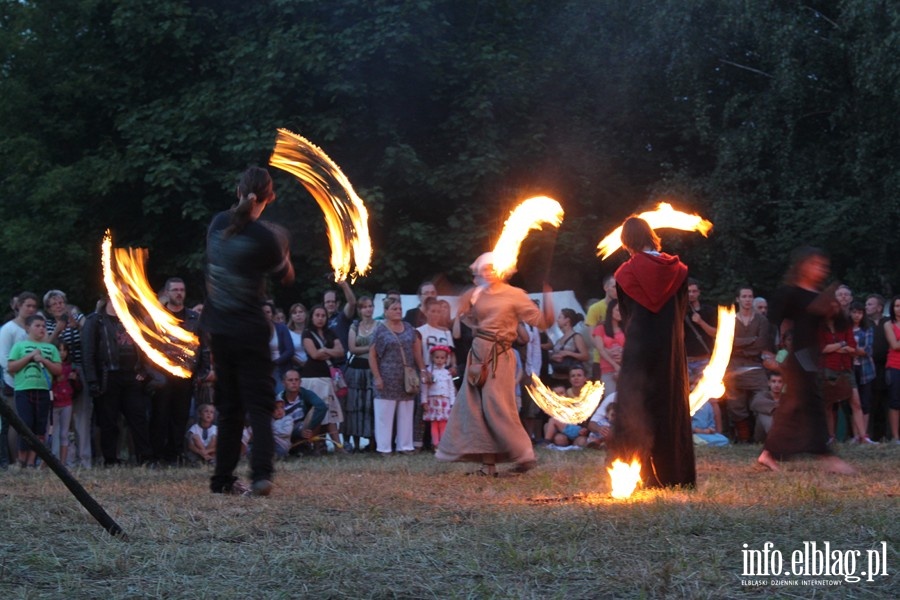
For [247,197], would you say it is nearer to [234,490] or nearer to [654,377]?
[234,490]

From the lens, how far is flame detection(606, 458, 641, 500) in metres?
8.52

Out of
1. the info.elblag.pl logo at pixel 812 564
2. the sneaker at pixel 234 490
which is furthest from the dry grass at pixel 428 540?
the sneaker at pixel 234 490

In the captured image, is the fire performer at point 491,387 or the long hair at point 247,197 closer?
the long hair at point 247,197

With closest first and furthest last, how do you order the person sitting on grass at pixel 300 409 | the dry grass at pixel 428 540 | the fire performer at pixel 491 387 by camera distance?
1. the dry grass at pixel 428 540
2. the fire performer at pixel 491 387
3. the person sitting on grass at pixel 300 409

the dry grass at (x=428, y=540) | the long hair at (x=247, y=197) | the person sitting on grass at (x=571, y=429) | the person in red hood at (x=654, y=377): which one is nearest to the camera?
the dry grass at (x=428, y=540)

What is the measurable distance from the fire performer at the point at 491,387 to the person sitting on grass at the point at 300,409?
347 centimetres

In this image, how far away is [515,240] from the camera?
10.7m

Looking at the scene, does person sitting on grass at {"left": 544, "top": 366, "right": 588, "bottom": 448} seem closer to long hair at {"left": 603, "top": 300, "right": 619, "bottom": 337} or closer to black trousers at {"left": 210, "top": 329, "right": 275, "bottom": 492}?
long hair at {"left": 603, "top": 300, "right": 619, "bottom": 337}

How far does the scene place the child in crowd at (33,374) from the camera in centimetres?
1217

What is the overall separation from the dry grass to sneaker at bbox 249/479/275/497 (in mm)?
129

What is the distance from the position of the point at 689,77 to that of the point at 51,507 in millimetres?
17304

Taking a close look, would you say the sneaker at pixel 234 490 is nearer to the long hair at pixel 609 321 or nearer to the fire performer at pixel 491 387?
the fire performer at pixel 491 387

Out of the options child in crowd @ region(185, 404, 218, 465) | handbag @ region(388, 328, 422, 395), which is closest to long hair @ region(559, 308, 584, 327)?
handbag @ region(388, 328, 422, 395)

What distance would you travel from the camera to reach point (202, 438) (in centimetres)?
1302
